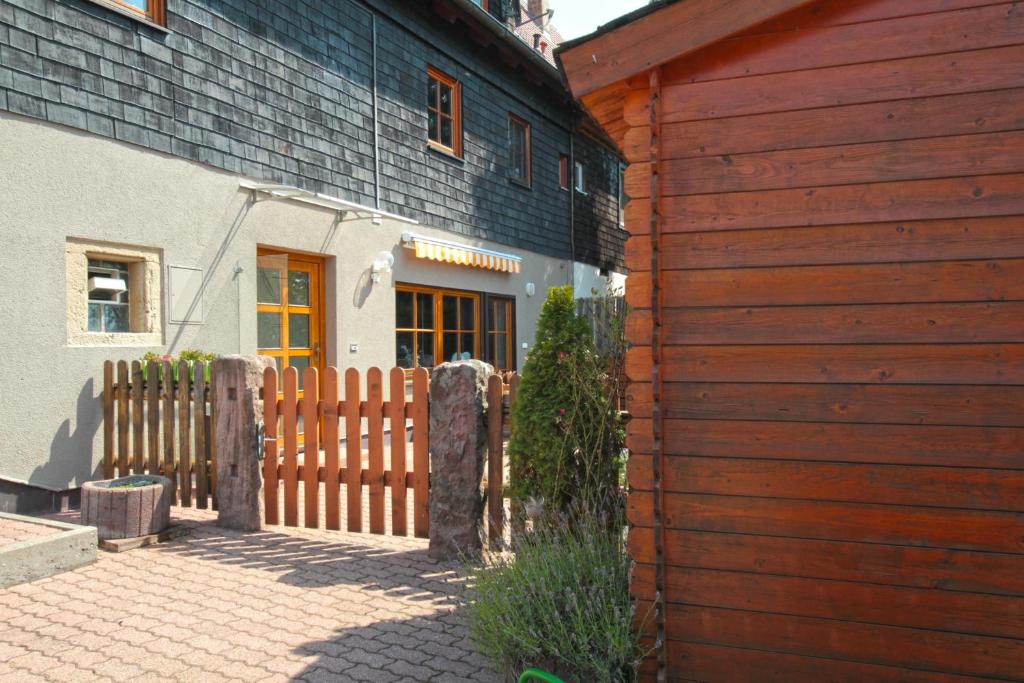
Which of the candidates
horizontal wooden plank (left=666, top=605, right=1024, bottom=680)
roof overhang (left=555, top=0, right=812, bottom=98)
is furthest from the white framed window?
horizontal wooden plank (left=666, top=605, right=1024, bottom=680)

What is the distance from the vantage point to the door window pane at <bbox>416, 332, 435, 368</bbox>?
35.9ft

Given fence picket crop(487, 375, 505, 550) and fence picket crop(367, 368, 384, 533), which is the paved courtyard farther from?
fence picket crop(487, 375, 505, 550)

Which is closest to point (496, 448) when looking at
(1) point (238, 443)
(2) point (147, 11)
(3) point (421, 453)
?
(3) point (421, 453)

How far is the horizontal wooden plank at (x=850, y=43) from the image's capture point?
2754 mm

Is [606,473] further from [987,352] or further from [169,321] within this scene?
[169,321]

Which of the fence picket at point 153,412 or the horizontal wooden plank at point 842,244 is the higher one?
the horizontal wooden plank at point 842,244

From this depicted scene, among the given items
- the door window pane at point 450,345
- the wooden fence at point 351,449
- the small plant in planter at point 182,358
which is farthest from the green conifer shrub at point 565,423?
the door window pane at point 450,345

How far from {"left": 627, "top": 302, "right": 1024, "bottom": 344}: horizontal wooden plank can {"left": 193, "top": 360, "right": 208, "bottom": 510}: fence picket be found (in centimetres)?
413

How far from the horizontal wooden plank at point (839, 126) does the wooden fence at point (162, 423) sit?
432 centimetres

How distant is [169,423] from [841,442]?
5.17 meters

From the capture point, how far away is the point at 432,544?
505 cm

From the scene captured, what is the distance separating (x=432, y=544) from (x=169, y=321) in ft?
11.4

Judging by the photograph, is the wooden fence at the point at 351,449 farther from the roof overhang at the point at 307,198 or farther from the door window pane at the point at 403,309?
the door window pane at the point at 403,309

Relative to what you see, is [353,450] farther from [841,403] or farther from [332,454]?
[841,403]
